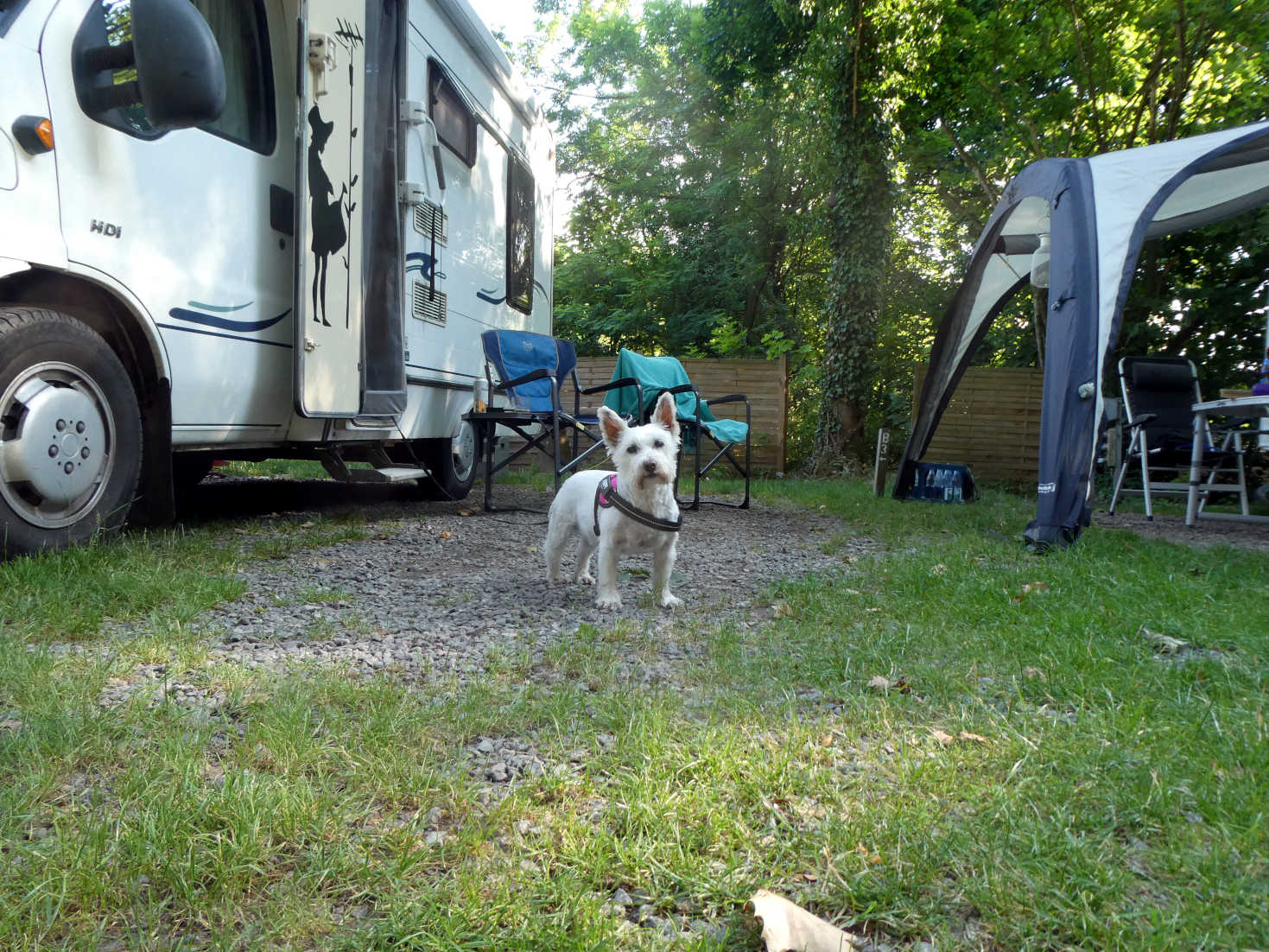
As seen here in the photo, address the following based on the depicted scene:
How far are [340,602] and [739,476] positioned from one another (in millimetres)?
8462

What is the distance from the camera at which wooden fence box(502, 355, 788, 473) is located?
1103 cm

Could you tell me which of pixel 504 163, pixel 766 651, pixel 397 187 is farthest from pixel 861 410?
pixel 766 651

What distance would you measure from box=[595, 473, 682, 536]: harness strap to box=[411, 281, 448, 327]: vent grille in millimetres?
2429

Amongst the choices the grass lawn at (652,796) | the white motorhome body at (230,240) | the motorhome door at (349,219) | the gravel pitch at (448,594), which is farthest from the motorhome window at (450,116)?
the grass lawn at (652,796)

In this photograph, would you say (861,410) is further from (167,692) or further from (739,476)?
(167,692)

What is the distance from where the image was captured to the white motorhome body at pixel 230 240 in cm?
279

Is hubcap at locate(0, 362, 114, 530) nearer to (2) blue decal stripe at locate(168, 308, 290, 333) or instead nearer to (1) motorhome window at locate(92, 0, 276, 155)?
(2) blue decal stripe at locate(168, 308, 290, 333)

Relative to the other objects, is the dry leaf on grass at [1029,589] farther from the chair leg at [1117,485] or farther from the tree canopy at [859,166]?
the tree canopy at [859,166]

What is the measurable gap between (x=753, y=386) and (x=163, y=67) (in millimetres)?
9001

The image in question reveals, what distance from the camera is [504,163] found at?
6707 millimetres

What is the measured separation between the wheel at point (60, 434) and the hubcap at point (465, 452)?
3212 millimetres

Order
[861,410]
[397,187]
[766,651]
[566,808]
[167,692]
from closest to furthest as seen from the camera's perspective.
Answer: [566,808], [167,692], [766,651], [397,187], [861,410]

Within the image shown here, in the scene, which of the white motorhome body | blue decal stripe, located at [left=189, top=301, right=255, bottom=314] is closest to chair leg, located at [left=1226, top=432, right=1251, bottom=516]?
the white motorhome body

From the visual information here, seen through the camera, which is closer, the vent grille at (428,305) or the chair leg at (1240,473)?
the vent grille at (428,305)
